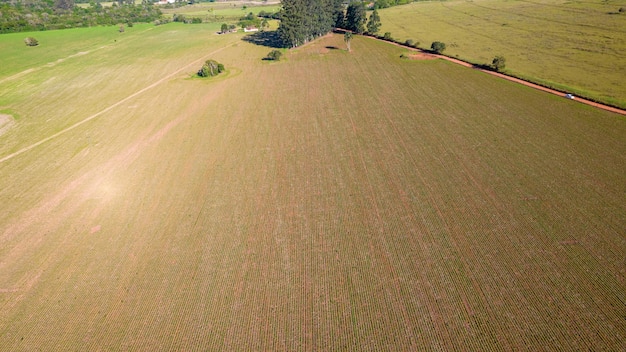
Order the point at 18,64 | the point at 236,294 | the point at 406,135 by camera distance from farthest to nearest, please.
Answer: the point at 18,64
the point at 406,135
the point at 236,294

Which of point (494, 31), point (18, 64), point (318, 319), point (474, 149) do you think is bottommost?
point (318, 319)

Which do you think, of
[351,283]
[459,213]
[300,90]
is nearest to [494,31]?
[300,90]

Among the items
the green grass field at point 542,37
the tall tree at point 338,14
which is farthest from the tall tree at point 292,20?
the green grass field at point 542,37

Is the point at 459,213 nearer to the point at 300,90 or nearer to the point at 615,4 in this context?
the point at 300,90

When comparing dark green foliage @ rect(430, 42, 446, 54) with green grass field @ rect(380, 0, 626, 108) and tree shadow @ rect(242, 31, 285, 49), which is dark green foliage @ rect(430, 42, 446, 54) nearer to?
green grass field @ rect(380, 0, 626, 108)

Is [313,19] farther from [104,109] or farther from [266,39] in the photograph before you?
[104,109]

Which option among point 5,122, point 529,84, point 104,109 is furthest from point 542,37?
point 5,122
